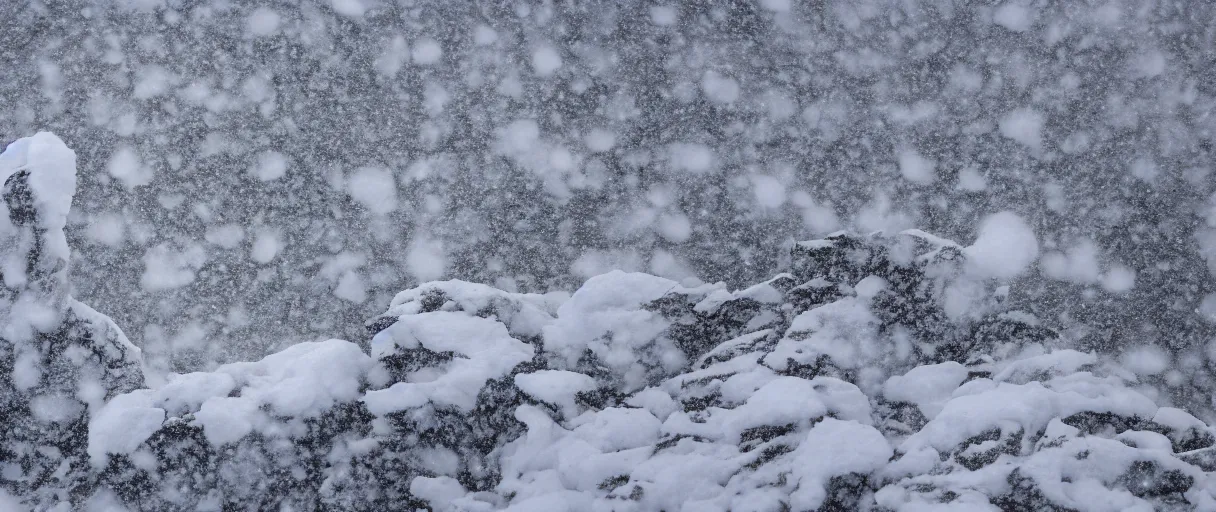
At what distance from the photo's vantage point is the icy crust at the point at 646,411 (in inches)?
42.6

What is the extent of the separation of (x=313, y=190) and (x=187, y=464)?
0.78m

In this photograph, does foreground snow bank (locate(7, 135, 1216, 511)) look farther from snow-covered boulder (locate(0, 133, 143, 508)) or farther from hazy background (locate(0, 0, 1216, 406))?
hazy background (locate(0, 0, 1216, 406))

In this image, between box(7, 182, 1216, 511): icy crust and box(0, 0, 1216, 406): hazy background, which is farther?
box(0, 0, 1216, 406): hazy background

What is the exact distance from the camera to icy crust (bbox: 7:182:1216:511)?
1.08m

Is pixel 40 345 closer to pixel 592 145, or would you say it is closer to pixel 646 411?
pixel 646 411

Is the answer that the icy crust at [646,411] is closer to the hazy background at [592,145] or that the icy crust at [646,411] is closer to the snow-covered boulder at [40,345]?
the snow-covered boulder at [40,345]

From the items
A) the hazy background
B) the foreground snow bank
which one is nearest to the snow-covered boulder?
the foreground snow bank

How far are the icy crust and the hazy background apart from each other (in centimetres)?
45

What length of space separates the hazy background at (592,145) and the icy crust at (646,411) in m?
0.45

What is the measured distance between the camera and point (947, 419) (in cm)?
115

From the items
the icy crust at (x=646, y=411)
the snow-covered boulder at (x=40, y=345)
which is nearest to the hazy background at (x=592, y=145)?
the icy crust at (x=646, y=411)

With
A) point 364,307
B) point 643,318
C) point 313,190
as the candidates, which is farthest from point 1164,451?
point 313,190

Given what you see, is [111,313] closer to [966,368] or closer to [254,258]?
[254,258]

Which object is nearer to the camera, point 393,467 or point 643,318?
point 393,467
